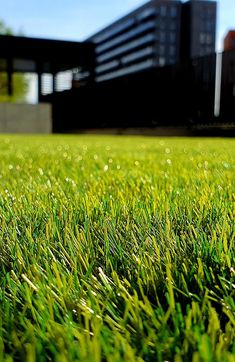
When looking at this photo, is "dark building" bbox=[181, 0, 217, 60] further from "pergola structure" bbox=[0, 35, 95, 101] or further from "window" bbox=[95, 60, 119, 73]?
"pergola structure" bbox=[0, 35, 95, 101]

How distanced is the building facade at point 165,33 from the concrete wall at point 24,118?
223 feet

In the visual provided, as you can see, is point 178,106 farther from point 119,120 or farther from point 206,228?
point 206,228

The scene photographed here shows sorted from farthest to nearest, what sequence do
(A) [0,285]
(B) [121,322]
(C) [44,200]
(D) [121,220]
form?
(C) [44,200] < (D) [121,220] < (A) [0,285] < (B) [121,322]

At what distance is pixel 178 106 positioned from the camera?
2112 cm

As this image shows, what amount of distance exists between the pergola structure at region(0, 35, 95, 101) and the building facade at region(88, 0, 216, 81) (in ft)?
199

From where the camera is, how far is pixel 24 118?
2445cm

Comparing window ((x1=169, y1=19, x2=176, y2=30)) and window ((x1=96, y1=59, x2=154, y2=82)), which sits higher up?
window ((x1=169, y1=19, x2=176, y2=30))

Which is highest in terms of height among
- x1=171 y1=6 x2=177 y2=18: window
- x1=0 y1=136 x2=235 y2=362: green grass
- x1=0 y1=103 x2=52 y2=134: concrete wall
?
x1=171 y1=6 x2=177 y2=18: window

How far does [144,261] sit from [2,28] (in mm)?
40587

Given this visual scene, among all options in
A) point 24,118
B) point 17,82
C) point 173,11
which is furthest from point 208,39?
point 24,118

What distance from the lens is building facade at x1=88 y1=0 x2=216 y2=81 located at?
93000mm

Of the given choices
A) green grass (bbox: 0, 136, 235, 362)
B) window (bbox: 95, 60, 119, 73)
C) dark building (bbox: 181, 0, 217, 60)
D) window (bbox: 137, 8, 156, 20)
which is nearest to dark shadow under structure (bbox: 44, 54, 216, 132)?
green grass (bbox: 0, 136, 235, 362)

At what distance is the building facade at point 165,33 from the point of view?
93.0 metres

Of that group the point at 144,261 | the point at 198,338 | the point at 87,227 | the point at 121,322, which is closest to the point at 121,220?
the point at 87,227
